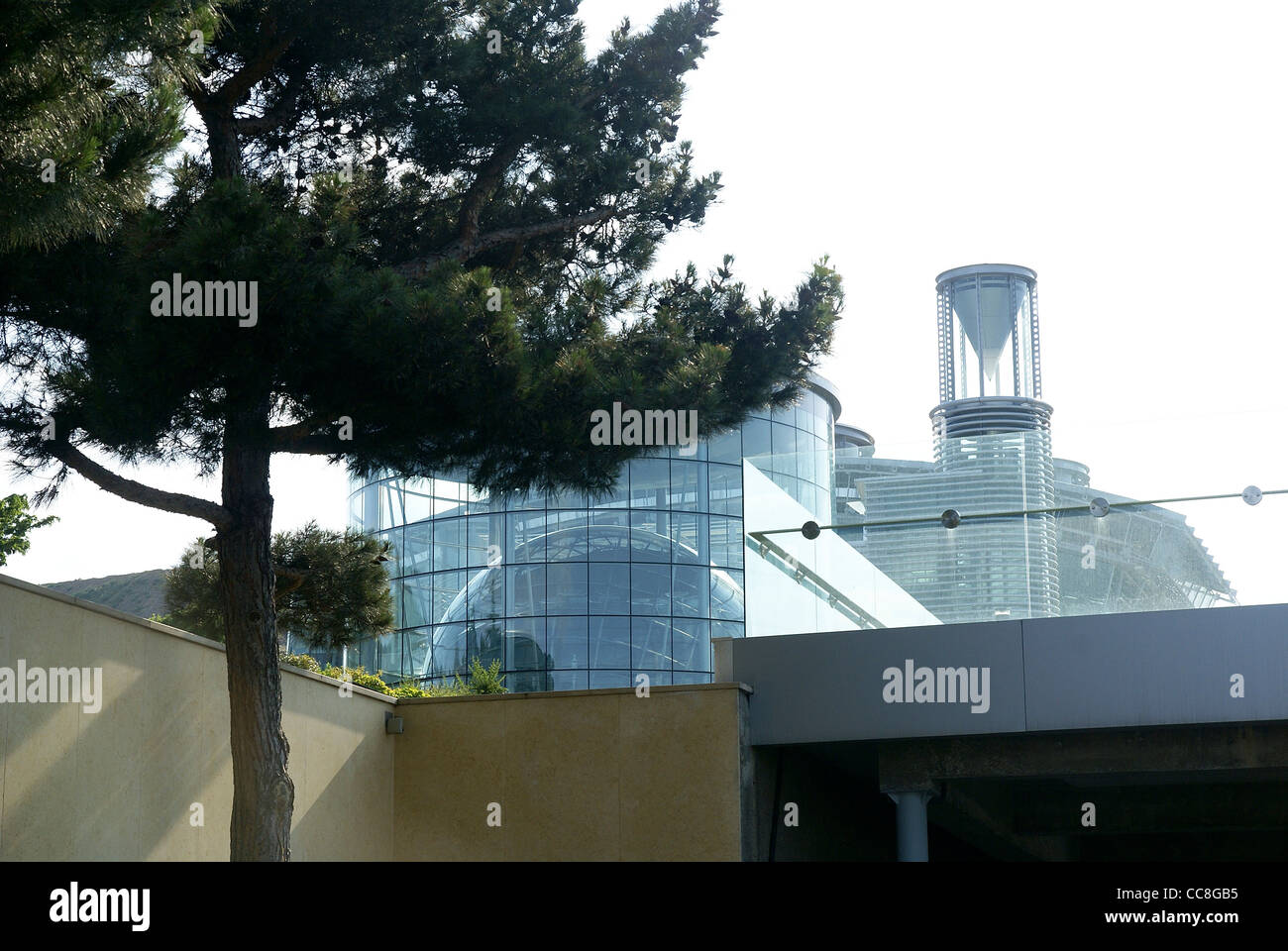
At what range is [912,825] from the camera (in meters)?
11.0

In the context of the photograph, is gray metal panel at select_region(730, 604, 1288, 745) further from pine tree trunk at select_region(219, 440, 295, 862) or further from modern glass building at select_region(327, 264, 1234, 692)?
pine tree trunk at select_region(219, 440, 295, 862)

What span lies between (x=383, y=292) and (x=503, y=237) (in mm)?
3249

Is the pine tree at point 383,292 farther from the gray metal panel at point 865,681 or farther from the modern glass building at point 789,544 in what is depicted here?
the gray metal panel at point 865,681

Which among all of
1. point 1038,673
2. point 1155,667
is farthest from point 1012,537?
point 1155,667

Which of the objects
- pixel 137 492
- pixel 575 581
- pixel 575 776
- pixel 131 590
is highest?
pixel 131 590

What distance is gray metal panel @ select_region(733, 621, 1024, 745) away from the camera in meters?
10.3

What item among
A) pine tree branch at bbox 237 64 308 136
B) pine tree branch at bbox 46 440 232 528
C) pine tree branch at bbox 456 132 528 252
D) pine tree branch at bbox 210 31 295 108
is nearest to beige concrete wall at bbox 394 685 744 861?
pine tree branch at bbox 46 440 232 528

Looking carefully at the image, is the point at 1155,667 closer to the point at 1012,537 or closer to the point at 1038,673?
the point at 1038,673

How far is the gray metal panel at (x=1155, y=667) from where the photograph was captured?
9.78 m

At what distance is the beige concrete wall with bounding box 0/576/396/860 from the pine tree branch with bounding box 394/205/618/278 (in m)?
3.25

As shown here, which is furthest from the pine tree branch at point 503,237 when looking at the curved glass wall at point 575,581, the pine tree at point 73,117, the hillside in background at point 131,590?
the hillside in background at point 131,590

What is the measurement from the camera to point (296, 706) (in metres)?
10.5

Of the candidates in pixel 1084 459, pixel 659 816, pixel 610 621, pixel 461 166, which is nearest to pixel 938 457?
pixel 1084 459

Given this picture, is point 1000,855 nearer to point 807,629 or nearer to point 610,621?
point 807,629
